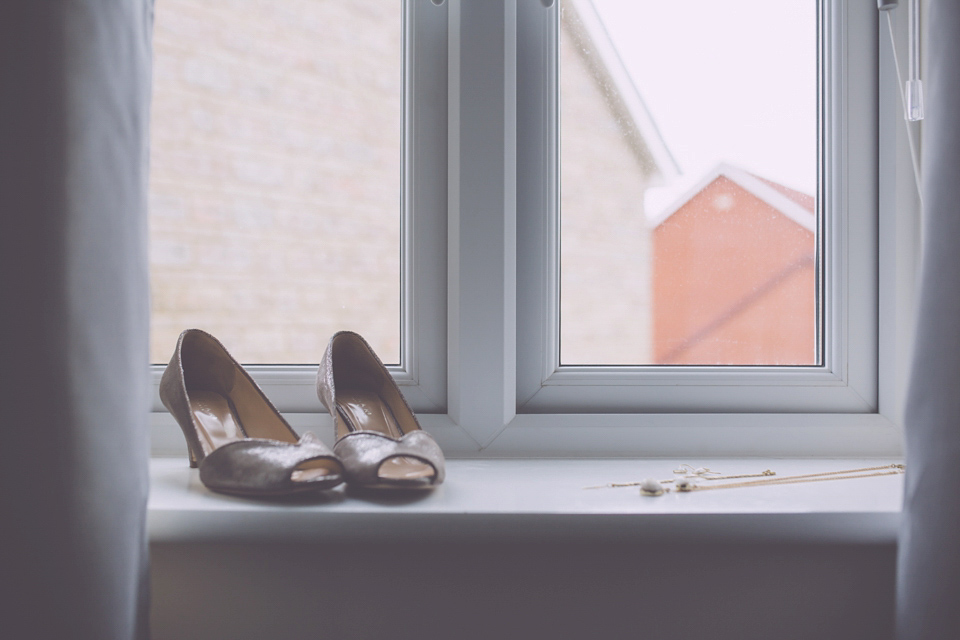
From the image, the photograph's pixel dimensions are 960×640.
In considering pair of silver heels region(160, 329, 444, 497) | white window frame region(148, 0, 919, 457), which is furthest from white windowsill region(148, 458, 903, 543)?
white window frame region(148, 0, 919, 457)

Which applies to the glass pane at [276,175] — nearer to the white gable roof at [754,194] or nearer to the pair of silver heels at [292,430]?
the pair of silver heels at [292,430]

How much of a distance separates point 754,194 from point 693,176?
11 centimetres

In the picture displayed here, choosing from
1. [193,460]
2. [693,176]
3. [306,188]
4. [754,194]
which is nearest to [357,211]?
[306,188]

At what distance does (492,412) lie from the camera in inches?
37.3

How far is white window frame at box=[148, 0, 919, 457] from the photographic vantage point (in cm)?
94

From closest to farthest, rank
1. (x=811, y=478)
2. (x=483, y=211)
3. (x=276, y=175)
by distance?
(x=811, y=478) → (x=483, y=211) → (x=276, y=175)

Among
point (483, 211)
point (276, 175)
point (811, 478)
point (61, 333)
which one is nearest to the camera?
point (61, 333)

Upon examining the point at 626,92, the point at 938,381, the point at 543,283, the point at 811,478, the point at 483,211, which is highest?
the point at 626,92

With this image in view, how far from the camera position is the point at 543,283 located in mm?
994

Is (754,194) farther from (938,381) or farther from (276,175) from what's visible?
(276,175)

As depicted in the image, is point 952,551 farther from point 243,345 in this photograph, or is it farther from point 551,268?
point 243,345

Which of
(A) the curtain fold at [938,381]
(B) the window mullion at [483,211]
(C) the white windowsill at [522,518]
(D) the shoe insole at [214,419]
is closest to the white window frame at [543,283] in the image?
(B) the window mullion at [483,211]

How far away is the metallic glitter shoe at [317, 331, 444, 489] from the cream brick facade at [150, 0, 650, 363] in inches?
4.2

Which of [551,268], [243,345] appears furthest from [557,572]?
[243,345]
